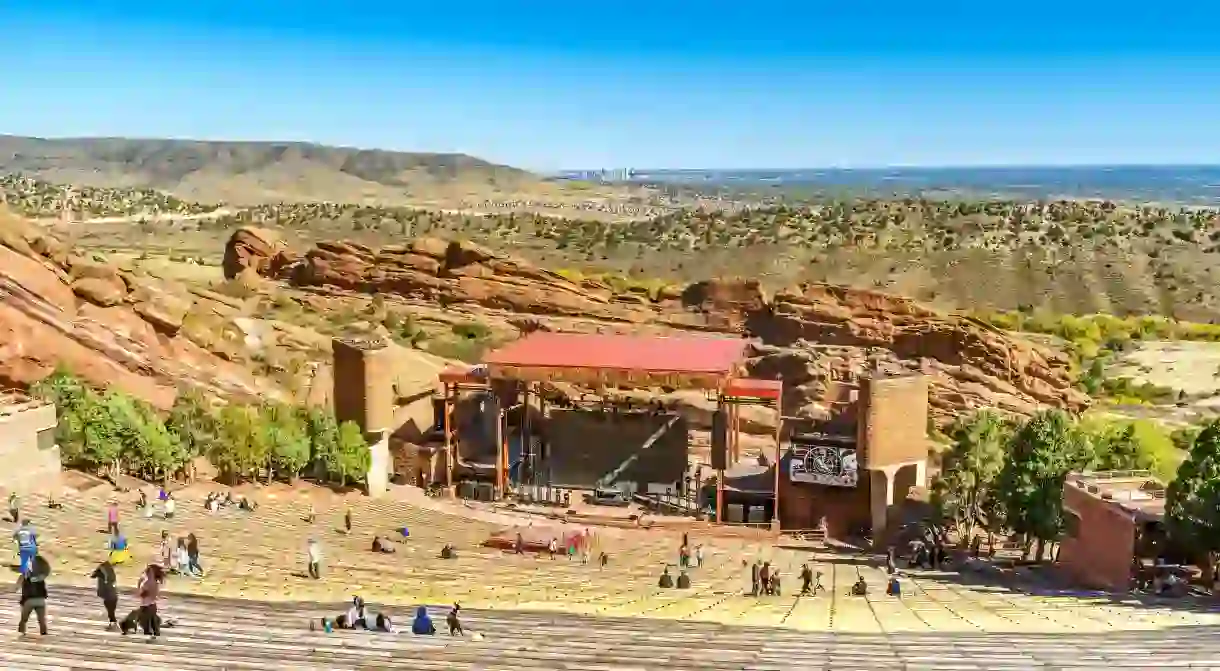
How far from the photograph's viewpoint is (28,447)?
99.8ft

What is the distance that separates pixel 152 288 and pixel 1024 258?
249 ft

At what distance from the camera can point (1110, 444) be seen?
36500mm

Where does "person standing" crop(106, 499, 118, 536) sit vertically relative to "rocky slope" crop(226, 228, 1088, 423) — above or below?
below

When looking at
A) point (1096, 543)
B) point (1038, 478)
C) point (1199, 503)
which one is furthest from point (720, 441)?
point (1199, 503)

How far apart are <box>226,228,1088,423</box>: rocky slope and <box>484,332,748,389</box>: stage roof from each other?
8.62 m

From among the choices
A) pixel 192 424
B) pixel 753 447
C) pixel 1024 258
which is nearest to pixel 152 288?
pixel 192 424

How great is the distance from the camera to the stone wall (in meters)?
29.6

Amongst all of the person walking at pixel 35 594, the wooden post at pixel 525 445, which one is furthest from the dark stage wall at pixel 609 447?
the person walking at pixel 35 594

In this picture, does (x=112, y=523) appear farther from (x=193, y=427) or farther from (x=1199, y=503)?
(x=1199, y=503)

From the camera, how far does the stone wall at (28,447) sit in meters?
29.6

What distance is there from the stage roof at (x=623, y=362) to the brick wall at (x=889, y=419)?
4.87m

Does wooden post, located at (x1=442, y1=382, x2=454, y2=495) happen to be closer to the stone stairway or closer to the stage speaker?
the stage speaker

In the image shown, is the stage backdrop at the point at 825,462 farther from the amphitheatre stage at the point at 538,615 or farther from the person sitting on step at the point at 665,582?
the person sitting on step at the point at 665,582

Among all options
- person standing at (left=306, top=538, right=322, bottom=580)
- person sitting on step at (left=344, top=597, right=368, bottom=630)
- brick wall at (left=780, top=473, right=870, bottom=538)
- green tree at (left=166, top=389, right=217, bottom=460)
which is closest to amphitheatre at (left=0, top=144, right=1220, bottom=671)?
brick wall at (left=780, top=473, right=870, bottom=538)
